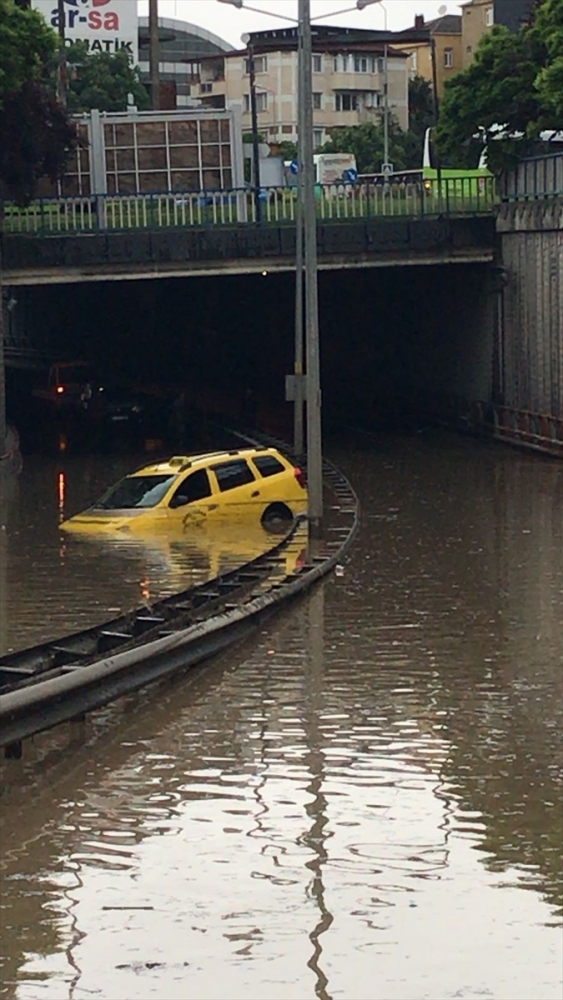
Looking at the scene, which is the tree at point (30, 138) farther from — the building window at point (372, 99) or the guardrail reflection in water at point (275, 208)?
the building window at point (372, 99)

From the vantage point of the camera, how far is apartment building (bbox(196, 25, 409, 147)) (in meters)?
135

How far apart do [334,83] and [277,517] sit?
11289 cm

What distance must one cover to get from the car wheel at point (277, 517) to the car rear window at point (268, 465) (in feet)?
1.93

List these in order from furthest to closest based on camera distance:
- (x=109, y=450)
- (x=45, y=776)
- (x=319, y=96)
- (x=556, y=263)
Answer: (x=319, y=96) → (x=109, y=450) → (x=556, y=263) → (x=45, y=776)

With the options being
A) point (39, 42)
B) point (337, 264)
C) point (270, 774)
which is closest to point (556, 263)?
point (337, 264)

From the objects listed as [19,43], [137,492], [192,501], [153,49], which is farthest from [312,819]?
[153,49]

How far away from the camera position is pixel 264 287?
6047 centimetres

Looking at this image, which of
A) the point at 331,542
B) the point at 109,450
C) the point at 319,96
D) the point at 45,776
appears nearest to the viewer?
the point at 45,776

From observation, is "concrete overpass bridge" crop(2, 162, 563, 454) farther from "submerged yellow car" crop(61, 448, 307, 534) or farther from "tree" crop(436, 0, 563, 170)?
"submerged yellow car" crop(61, 448, 307, 534)

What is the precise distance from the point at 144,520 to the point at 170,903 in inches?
765

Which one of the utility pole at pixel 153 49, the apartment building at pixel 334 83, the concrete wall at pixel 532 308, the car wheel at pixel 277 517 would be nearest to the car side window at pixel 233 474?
the car wheel at pixel 277 517

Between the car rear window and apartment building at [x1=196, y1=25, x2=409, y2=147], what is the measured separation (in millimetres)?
104655

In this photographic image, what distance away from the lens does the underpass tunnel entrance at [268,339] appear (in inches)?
2148

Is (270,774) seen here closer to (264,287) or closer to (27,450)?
(27,450)
